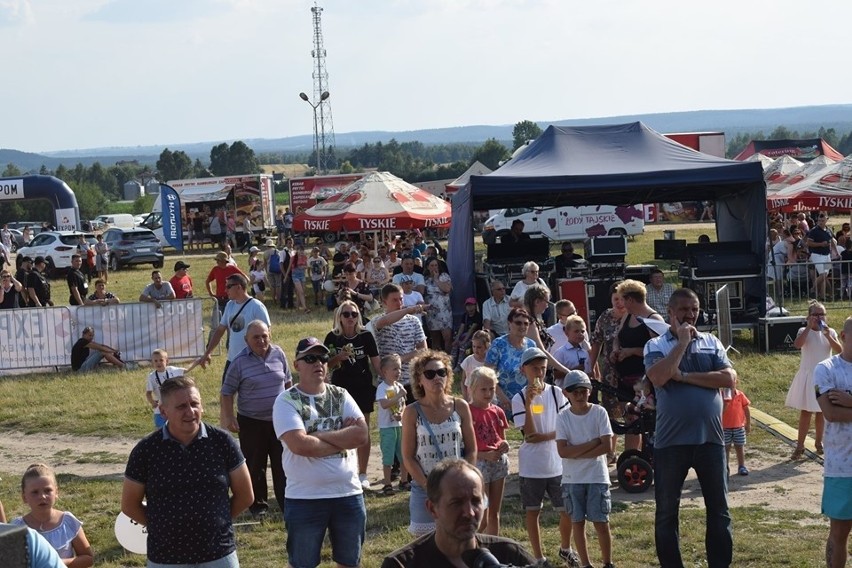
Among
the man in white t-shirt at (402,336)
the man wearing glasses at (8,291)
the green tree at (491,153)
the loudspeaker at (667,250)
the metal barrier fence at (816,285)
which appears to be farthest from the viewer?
the green tree at (491,153)

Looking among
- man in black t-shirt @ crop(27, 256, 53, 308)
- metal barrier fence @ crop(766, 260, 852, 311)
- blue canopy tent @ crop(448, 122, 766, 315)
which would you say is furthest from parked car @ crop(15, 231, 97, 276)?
metal barrier fence @ crop(766, 260, 852, 311)

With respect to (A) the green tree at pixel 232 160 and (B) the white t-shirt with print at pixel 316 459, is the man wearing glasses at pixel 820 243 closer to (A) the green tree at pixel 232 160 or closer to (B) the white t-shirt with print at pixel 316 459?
(B) the white t-shirt with print at pixel 316 459

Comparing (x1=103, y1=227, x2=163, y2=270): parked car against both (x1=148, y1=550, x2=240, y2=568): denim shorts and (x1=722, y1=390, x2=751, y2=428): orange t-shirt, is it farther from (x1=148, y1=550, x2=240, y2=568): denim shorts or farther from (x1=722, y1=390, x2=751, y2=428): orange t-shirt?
(x1=148, y1=550, x2=240, y2=568): denim shorts

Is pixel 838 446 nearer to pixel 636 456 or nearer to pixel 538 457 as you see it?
pixel 538 457

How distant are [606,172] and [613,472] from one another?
22.5ft

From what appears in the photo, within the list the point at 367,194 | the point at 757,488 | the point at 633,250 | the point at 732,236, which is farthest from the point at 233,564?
the point at 633,250

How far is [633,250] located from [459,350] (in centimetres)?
2328

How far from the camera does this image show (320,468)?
625cm

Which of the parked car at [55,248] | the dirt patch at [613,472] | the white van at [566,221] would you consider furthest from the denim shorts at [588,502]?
the white van at [566,221]

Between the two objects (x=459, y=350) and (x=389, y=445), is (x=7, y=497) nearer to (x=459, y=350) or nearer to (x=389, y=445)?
(x=389, y=445)

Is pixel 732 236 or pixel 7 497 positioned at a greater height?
pixel 732 236

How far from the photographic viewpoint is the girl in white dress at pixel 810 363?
1072cm

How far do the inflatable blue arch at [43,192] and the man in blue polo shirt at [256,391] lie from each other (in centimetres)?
4094

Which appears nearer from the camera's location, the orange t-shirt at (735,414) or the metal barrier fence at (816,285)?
the orange t-shirt at (735,414)
